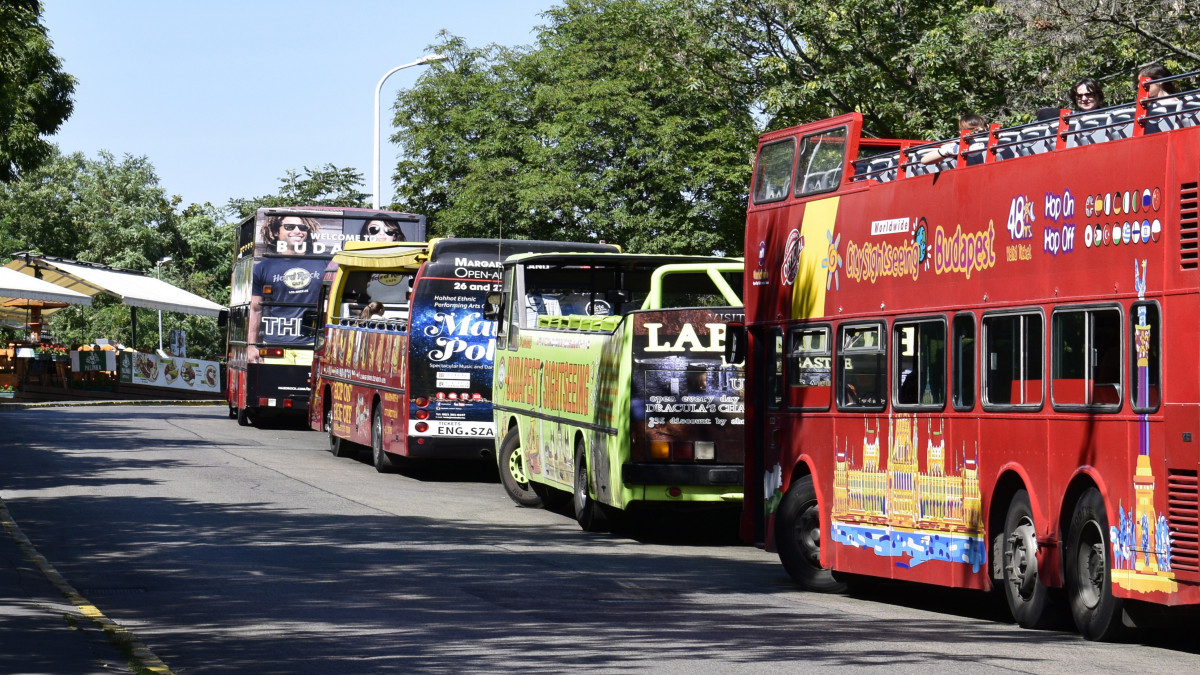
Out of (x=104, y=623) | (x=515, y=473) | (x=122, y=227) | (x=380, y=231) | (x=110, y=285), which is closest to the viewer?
(x=104, y=623)

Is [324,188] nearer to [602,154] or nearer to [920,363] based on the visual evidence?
[602,154]

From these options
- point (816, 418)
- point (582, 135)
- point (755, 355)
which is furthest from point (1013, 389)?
point (582, 135)

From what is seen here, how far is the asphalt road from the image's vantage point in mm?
9719

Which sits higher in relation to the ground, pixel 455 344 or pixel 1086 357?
pixel 455 344

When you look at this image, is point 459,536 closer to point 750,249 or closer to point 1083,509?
point 750,249

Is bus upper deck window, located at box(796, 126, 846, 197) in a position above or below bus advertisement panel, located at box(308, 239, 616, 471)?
above

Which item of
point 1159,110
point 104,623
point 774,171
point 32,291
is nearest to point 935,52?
point 774,171

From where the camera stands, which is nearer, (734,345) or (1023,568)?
(1023,568)

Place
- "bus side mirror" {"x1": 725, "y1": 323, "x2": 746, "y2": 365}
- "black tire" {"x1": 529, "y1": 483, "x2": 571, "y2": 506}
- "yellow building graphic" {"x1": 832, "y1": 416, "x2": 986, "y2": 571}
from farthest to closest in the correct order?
1. "black tire" {"x1": 529, "y1": 483, "x2": 571, "y2": 506}
2. "bus side mirror" {"x1": 725, "y1": 323, "x2": 746, "y2": 365}
3. "yellow building graphic" {"x1": 832, "y1": 416, "x2": 986, "y2": 571}

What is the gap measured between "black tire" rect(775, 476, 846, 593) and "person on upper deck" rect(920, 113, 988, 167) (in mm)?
2933

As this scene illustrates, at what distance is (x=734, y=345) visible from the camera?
1502 centimetres

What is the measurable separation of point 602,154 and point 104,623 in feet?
116

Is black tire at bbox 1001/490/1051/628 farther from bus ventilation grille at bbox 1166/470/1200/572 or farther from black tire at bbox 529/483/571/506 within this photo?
black tire at bbox 529/483/571/506

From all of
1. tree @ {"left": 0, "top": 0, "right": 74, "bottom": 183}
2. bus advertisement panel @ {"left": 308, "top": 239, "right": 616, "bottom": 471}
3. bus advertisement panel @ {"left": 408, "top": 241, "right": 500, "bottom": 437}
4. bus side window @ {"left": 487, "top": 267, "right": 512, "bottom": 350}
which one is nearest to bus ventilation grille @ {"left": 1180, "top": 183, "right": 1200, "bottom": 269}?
bus side window @ {"left": 487, "top": 267, "right": 512, "bottom": 350}
